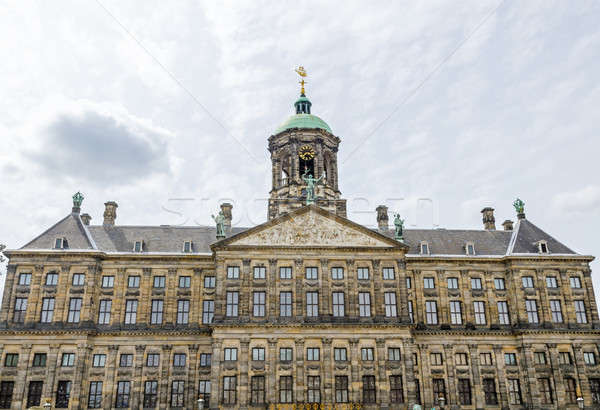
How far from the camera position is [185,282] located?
1901 inches

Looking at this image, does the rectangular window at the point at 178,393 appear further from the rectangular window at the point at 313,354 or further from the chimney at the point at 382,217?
the chimney at the point at 382,217

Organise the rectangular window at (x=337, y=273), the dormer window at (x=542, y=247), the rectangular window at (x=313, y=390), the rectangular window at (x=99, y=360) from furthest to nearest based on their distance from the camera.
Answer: the dormer window at (x=542, y=247) → the rectangular window at (x=337, y=273) → the rectangular window at (x=99, y=360) → the rectangular window at (x=313, y=390)

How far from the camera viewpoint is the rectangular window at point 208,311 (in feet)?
155

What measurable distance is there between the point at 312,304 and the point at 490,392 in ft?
56.6

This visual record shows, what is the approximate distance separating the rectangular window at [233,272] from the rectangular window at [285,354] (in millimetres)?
7080

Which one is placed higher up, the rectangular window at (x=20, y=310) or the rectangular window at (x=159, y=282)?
the rectangular window at (x=159, y=282)

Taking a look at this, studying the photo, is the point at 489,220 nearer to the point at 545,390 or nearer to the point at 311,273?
the point at 545,390

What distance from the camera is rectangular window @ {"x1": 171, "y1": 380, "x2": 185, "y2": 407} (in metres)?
44.5

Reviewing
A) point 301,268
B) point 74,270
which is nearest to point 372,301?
point 301,268

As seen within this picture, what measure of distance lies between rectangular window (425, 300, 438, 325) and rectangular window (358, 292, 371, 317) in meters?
6.77

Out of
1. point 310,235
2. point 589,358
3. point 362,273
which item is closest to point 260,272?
point 310,235

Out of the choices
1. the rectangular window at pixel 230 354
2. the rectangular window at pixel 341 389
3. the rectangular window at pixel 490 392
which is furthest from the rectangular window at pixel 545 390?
the rectangular window at pixel 230 354

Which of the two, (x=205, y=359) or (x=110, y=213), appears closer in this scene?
(x=205, y=359)

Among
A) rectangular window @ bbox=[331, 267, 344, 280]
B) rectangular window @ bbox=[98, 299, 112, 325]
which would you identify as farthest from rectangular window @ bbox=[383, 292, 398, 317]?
rectangular window @ bbox=[98, 299, 112, 325]
